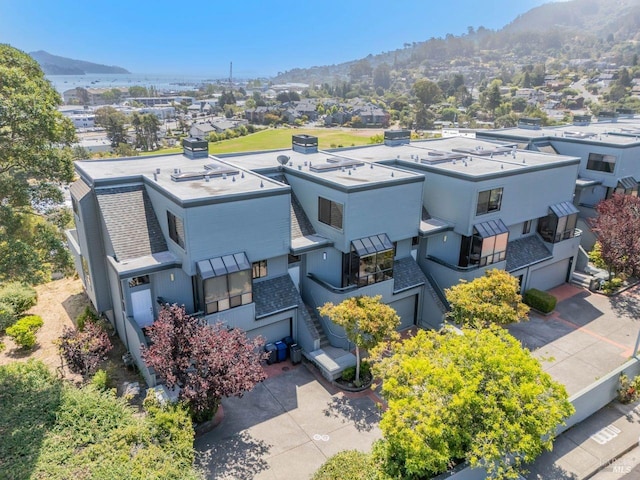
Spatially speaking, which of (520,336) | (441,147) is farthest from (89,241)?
(441,147)

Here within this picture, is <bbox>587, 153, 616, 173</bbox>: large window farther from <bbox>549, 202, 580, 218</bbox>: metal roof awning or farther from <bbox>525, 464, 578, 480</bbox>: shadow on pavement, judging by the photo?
<bbox>525, 464, 578, 480</bbox>: shadow on pavement

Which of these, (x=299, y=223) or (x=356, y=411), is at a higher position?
(x=299, y=223)

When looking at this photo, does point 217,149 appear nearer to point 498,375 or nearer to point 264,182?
point 264,182

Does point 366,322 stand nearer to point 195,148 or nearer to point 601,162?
point 195,148

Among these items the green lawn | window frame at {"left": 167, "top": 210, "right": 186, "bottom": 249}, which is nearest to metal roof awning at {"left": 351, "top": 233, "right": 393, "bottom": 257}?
window frame at {"left": 167, "top": 210, "right": 186, "bottom": 249}

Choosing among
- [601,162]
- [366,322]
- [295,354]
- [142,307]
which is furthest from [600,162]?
[142,307]
